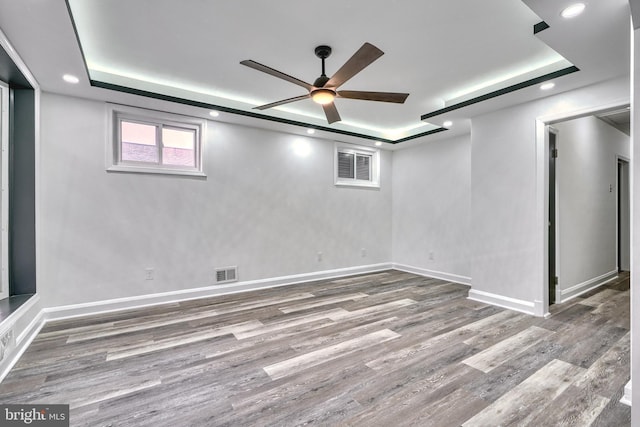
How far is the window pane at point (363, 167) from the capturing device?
5.77 meters

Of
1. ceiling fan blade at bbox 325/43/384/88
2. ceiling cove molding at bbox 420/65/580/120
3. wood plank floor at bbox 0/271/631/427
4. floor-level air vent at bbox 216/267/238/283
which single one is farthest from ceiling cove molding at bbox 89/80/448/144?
wood plank floor at bbox 0/271/631/427

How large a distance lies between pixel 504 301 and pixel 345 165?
3.30 meters

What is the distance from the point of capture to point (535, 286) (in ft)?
11.1

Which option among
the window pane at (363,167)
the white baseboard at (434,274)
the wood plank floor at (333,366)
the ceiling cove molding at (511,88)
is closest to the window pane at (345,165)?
the window pane at (363,167)

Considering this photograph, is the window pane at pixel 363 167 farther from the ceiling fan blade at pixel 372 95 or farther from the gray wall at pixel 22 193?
the gray wall at pixel 22 193

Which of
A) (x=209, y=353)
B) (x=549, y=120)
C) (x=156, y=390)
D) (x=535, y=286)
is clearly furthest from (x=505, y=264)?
(x=156, y=390)

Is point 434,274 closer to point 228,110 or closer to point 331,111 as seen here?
point 331,111

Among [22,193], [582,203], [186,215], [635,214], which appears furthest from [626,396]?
[22,193]

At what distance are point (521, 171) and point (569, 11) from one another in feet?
6.54

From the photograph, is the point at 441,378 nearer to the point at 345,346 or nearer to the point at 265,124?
the point at 345,346

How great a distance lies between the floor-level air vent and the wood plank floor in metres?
0.55

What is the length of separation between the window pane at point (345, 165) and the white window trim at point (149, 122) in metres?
2.43

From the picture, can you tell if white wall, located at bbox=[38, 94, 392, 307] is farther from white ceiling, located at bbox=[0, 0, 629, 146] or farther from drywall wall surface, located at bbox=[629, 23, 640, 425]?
drywall wall surface, located at bbox=[629, 23, 640, 425]

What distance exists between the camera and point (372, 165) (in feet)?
19.5
